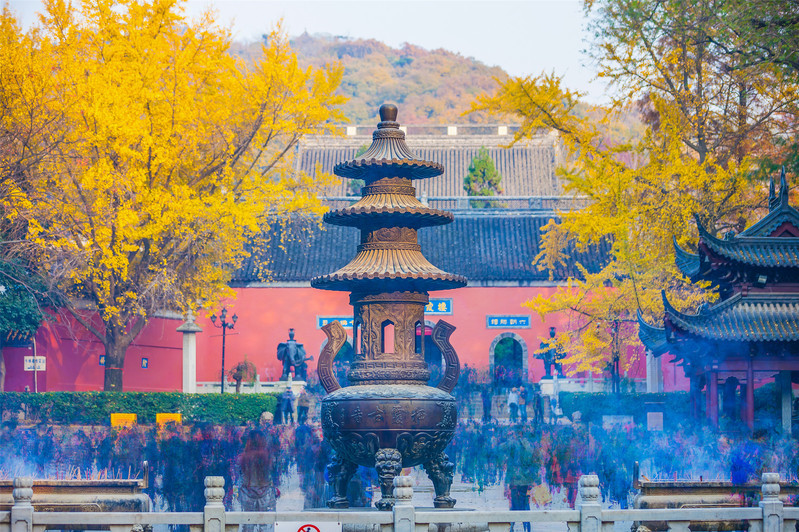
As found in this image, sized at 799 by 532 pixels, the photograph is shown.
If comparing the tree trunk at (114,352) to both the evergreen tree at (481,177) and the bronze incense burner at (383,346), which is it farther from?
the evergreen tree at (481,177)

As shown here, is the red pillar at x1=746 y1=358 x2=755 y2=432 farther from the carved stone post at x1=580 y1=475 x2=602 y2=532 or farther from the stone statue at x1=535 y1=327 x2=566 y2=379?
the stone statue at x1=535 y1=327 x2=566 y2=379

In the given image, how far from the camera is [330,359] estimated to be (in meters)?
12.6

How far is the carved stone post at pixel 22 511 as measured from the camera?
9867 mm

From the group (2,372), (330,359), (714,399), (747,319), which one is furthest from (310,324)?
(330,359)

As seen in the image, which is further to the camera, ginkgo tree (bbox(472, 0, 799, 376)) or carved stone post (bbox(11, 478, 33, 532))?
ginkgo tree (bbox(472, 0, 799, 376))

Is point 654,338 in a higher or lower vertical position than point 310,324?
lower

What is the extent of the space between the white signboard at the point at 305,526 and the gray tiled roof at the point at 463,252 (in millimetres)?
19721

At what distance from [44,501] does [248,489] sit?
170 inches

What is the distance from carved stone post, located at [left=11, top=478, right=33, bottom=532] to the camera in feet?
32.4

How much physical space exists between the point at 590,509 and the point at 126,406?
12.9m

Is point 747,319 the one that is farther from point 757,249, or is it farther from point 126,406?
point 126,406

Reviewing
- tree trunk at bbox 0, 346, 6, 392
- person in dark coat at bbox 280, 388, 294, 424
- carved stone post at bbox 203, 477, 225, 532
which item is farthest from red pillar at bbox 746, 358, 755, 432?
tree trunk at bbox 0, 346, 6, 392

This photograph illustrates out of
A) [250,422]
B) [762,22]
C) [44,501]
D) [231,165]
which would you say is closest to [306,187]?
[231,165]

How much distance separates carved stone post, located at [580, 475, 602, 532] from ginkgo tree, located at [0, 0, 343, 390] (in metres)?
12.3
